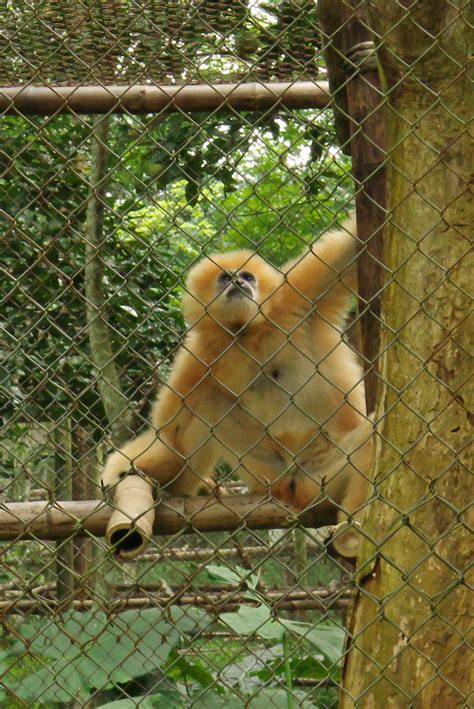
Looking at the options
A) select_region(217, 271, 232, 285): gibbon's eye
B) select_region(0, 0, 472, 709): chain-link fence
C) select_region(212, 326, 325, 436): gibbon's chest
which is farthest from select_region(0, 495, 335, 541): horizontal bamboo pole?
select_region(217, 271, 232, 285): gibbon's eye

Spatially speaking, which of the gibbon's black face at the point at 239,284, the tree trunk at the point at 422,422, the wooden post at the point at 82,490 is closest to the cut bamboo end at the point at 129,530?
the tree trunk at the point at 422,422

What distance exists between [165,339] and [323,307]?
1.57 metres

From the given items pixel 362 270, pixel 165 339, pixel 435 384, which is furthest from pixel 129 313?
pixel 435 384

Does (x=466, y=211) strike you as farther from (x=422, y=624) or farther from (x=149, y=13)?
(x=149, y=13)

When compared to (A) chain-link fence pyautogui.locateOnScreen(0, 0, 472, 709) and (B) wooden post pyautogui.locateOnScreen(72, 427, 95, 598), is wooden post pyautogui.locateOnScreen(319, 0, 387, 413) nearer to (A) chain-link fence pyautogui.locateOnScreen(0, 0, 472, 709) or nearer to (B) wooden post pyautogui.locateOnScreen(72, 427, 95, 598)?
(A) chain-link fence pyautogui.locateOnScreen(0, 0, 472, 709)

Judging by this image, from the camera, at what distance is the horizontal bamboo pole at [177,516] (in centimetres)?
321

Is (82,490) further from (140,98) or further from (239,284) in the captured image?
(140,98)

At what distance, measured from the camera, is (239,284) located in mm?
4016

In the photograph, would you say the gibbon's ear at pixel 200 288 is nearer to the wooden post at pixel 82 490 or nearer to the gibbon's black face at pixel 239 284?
the gibbon's black face at pixel 239 284

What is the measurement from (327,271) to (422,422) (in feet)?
4.32

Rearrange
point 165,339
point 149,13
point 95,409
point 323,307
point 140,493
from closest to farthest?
1. point 140,493
2. point 149,13
3. point 323,307
4. point 165,339
5. point 95,409

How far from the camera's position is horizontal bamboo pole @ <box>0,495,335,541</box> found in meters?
3.21

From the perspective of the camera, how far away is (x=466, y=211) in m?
2.79

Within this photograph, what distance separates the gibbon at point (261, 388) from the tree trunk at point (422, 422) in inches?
45.6
